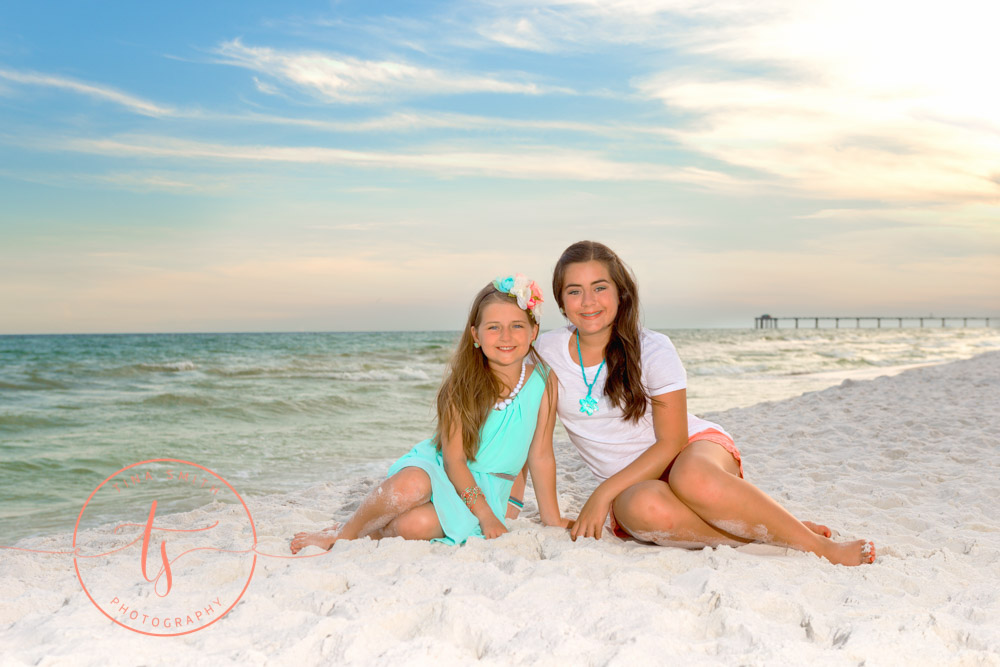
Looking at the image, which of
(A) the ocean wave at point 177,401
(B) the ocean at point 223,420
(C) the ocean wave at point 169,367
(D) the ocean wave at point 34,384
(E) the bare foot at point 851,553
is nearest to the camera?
(E) the bare foot at point 851,553

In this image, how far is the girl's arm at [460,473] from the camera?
3193mm

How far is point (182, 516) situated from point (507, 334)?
108 inches

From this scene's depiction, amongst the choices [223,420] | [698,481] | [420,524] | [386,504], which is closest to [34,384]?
[223,420]

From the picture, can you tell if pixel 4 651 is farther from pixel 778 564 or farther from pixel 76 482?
pixel 76 482

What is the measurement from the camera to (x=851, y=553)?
2.82 meters

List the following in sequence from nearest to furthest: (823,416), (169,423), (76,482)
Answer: (76,482)
(823,416)
(169,423)

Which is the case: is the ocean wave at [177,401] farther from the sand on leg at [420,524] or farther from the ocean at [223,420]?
the sand on leg at [420,524]

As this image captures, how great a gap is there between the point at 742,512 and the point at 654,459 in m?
0.42

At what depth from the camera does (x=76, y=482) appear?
5.95m

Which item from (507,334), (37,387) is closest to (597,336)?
(507,334)

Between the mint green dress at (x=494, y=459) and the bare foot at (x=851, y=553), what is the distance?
4.38 feet

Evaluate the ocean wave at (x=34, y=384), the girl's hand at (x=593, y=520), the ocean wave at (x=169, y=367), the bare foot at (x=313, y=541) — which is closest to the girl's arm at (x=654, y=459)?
the girl's hand at (x=593, y=520)

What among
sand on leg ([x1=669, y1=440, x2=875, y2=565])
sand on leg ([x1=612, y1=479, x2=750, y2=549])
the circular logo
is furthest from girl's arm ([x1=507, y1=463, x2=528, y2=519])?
the circular logo

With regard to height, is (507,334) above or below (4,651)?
above
